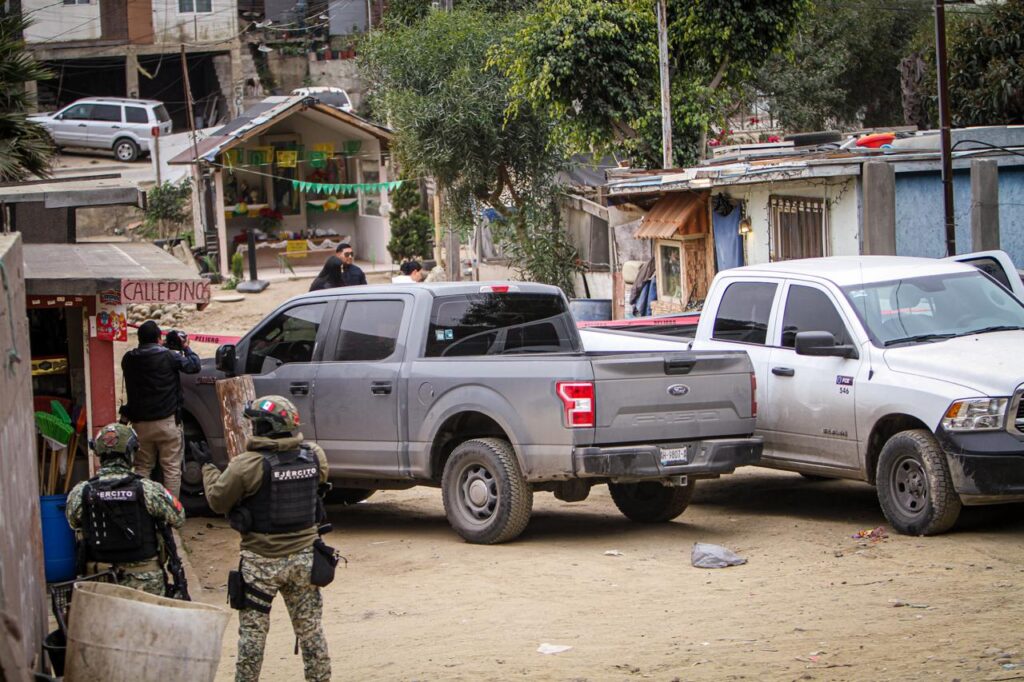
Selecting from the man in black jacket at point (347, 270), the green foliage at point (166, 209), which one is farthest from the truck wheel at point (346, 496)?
the green foliage at point (166, 209)

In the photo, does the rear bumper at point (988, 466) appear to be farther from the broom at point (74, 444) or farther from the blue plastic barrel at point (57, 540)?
the broom at point (74, 444)

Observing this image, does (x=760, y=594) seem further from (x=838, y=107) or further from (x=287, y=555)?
(x=838, y=107)

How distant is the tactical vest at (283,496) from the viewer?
588cm

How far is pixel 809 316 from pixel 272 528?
5323 millimetres

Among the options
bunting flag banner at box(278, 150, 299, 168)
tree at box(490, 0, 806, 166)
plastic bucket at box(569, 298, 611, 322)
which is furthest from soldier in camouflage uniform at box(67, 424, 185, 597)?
bunting flag banner at box(278, 150, 299, 168)

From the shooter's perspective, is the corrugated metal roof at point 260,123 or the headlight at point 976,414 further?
the corrugated metal roof at point 260,123

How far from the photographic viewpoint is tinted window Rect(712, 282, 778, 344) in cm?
1015

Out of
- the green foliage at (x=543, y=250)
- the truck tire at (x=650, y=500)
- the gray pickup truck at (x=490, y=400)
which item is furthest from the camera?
the green foliage at (x=543, y=250)

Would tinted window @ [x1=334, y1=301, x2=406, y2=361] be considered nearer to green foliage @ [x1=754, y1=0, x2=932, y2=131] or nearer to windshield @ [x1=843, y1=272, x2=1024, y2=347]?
windshield @ [x1=843, y1=272, x2=1024, y2=347]

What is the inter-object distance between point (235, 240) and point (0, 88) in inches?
819

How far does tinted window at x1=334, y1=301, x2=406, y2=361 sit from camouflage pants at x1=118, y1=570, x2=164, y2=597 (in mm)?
3416

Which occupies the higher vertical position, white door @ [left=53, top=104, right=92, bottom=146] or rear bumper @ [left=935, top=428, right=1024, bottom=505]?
white door @ [left=53, top=104, right=92, bottom=146]

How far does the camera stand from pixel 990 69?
76.6ft

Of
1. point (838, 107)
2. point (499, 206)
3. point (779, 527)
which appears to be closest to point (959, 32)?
point (499, 206)
